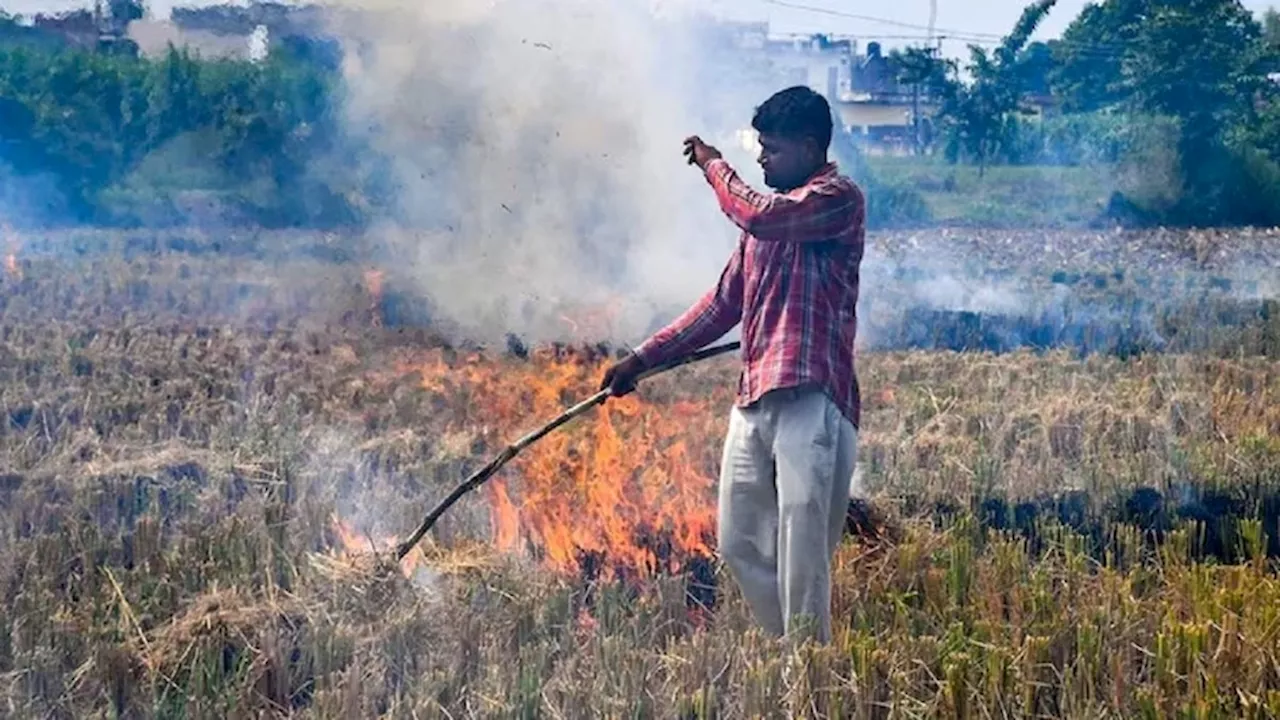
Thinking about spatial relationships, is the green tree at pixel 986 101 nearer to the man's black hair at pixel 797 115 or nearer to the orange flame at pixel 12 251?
the orange flame at pixel 12 251

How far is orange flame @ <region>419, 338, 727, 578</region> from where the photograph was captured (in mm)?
5285

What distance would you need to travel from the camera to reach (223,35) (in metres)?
15.7

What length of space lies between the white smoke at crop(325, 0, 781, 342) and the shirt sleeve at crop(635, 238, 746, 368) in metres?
6.67

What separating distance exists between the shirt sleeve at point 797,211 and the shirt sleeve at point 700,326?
430 mm

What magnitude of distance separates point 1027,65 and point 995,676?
24.4 m

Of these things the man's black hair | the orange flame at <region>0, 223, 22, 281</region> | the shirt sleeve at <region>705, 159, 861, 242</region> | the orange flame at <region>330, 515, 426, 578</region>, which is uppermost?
the man's black hair

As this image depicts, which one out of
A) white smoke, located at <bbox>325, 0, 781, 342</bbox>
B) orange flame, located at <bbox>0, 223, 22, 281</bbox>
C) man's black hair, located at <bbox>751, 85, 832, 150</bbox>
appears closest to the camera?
man's black hair, located at <bbox>751, 85, 832, 150</bbox>

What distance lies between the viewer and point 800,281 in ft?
13.4

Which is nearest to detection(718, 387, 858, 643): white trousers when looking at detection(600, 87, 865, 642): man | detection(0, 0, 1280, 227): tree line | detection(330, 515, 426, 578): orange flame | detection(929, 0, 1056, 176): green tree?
detection(600, 87, 865, 642): man

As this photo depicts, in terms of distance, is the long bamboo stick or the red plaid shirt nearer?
the red plaid shirt

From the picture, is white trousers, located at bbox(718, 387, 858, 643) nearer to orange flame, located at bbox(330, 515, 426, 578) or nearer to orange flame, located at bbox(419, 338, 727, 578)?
orange flame, located at bbox(419, 338, 727, 578)

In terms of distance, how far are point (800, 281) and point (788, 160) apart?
1.17ft

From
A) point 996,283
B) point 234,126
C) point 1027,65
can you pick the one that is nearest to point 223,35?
point 234,126

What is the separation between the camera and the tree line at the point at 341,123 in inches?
752
